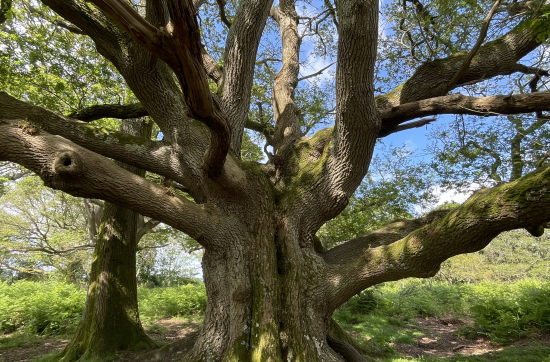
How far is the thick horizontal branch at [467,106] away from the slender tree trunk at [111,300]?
5.41 m

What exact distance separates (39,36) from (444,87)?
833 centimetres

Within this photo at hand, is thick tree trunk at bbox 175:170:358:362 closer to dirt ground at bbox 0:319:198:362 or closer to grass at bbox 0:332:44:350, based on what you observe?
dirt ground at bbox 0:319:198:362

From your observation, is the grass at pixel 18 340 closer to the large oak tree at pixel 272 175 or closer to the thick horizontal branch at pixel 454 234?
the large oak tree at pixel 272 175

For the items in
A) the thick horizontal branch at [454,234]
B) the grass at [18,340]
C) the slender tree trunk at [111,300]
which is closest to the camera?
the thick horizontal branch at [454,234]

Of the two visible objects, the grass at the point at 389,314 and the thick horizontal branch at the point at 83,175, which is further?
the grass at the point at 389,314

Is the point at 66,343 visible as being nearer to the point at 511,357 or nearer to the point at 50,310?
the point at 50,310

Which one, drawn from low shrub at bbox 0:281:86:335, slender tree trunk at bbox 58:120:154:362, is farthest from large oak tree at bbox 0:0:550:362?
low shrub at bbox 0:281:86:335

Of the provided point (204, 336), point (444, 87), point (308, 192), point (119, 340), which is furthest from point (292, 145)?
point (119, 340)

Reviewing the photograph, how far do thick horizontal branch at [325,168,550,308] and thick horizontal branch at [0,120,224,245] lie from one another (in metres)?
2.21

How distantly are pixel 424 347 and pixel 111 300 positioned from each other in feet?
22.0

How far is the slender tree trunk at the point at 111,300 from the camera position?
17.1 feet

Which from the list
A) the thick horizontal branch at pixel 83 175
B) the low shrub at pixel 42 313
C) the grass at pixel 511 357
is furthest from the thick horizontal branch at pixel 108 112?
the grass at pixel 511 357

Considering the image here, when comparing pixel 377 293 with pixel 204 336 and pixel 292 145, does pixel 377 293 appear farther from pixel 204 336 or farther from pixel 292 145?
pixel 204 336

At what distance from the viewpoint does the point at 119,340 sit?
5.41 metres
